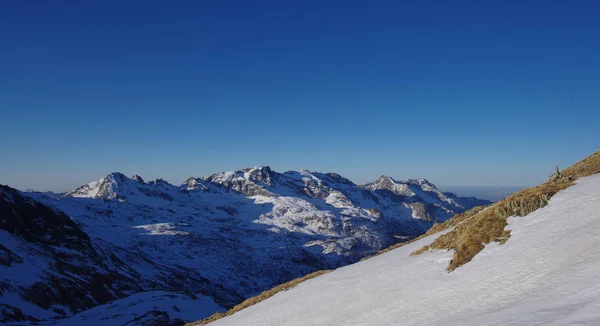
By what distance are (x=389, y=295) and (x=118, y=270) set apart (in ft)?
620

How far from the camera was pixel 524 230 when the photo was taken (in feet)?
55.2

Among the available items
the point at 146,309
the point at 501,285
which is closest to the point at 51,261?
the point at 146,309

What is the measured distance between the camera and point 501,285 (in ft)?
44.1

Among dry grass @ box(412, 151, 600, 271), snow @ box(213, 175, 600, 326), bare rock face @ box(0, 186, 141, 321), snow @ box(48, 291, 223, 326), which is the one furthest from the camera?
bare rock face @ box(0, 186, 141, 321)

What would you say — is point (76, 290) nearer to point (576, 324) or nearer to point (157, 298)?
point (157, 298)

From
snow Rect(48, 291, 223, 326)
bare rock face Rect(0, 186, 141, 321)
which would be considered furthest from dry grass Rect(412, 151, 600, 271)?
bare rock face Rect(0, 186, 141, 321)

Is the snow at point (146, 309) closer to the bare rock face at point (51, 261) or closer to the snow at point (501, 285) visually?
the bare rock face at point (51, 261)

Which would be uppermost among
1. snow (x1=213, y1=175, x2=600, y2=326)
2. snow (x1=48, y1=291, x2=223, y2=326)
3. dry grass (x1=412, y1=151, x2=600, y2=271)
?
dry grass (x1=412, y1=151, x2=600, y2=271)

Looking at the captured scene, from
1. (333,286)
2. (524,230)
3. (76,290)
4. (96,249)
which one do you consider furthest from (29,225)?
(524,230)

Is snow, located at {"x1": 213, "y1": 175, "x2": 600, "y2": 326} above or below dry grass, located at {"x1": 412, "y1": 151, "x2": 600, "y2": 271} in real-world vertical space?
below

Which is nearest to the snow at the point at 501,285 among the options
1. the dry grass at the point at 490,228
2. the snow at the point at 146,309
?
the dry grass at the point at 490,228

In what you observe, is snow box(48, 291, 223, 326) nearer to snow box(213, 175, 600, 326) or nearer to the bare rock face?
the bare rock face

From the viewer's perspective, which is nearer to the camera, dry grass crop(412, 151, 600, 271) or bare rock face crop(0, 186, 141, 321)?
dry grass crop(412, 151, 600, 271)

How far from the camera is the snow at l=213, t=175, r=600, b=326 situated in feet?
35.6
